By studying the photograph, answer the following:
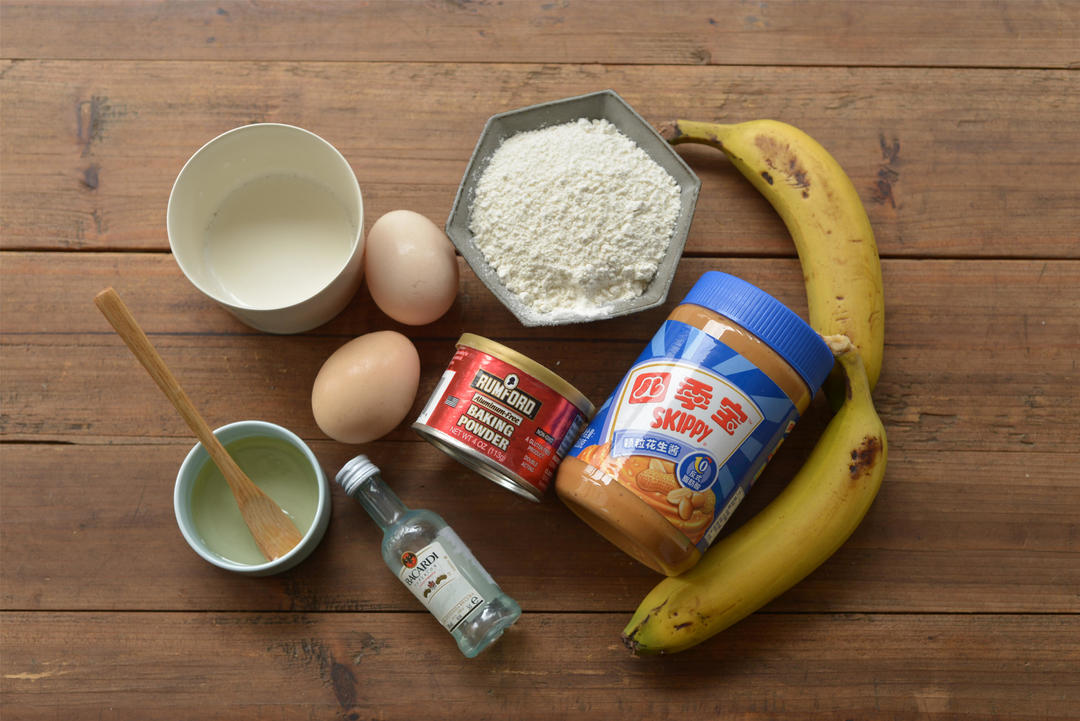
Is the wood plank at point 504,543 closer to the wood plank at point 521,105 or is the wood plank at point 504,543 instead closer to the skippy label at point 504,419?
the skippy label at point 504,419

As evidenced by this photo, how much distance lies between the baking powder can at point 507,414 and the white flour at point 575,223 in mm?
84

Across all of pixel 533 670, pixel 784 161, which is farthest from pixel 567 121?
pixel 533 670

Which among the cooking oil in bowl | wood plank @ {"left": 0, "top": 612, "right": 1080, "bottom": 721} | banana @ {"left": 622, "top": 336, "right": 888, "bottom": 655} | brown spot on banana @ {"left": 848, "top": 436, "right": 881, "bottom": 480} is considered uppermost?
brown spot on banana @ {"left": 848, "top": 436, "right": 881, "bottom": 480}

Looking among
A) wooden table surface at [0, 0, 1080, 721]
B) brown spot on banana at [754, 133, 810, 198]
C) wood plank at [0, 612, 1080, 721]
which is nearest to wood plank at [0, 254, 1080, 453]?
wooden table surface at [0, 0, 1080, 721]

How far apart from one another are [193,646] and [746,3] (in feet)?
3.71

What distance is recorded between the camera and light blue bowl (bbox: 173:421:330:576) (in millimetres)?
862

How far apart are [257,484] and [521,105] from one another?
0.62 meters

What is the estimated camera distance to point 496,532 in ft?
3.13

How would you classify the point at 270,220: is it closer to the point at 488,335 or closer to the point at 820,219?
the point at 488,335

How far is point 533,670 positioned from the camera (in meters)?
0.93

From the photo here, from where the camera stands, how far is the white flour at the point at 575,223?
2.85ft

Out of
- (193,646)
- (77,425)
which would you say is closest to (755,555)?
(193,646)

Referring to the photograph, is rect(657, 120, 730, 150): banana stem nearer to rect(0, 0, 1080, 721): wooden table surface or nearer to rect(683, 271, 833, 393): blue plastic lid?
rect(0, 0, 1080, 721): wooden table surface

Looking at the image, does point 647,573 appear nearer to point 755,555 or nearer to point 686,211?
point 755,555
